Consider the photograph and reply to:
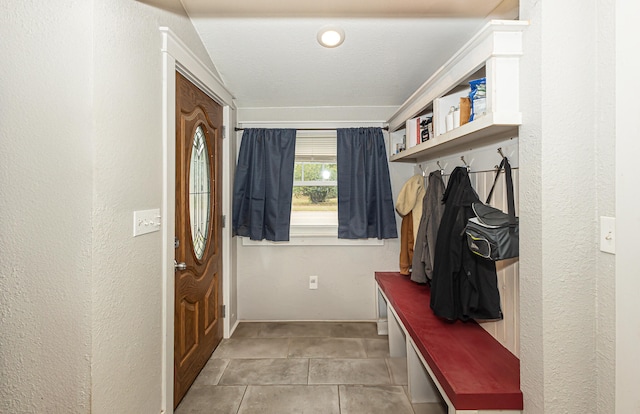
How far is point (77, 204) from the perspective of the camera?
115 cm

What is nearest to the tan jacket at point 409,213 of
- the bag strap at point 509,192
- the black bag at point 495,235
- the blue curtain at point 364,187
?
the blue curtain at point 364,187

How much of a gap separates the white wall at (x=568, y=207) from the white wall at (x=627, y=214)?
10 cm

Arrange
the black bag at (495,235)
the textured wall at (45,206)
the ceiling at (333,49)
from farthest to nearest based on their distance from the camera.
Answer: the ceiling at (333,49) → the black bag at (495,235) → the textured wall at (45,206)

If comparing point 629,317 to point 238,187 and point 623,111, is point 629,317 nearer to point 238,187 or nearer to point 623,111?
point 623,111

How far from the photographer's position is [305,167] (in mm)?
3197

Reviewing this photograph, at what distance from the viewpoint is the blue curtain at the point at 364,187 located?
9.89 feet

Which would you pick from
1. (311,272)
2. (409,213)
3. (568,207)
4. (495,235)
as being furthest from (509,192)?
(311,272)

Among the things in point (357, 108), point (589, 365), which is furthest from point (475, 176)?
point (357, 108)

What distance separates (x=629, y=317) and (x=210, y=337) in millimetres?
2435

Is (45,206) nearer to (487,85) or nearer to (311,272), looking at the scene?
(487,85)

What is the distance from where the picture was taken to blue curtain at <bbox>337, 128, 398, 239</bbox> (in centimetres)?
301

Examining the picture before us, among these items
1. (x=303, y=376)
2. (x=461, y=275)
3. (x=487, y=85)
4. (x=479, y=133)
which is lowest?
(x=303, y=376)

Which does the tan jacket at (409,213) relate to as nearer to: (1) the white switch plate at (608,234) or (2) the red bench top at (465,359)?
(2) the red bench top at (465,359)

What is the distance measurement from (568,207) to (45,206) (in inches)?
70.4
